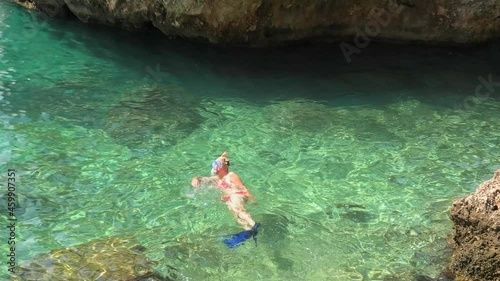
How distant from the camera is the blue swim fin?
627cm

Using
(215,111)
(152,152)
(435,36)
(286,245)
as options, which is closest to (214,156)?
(152,152)

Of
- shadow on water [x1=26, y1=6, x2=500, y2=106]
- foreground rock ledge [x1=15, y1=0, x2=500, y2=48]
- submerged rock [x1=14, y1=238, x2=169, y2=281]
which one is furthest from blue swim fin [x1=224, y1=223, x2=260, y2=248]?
foreground rock ledge [x1=15, y1=0, x2=500, y2=48]

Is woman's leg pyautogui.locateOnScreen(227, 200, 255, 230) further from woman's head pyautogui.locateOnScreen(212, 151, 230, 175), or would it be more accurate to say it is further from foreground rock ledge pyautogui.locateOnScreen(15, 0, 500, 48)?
foreground rock ledge pyautogui.locateOnScreen(15, 0, 500, 48)

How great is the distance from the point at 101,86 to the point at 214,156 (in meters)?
3.74

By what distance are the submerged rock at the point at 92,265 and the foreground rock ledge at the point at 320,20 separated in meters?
6.98

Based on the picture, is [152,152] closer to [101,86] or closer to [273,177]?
[273,177]

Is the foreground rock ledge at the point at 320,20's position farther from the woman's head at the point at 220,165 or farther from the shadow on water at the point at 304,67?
the woman's head at the point at 220,165

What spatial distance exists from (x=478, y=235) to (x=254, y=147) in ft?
12.8

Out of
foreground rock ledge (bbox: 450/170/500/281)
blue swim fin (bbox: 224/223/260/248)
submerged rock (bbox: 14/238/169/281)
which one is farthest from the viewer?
blue swim fin (bbox: 224/223/260/248)

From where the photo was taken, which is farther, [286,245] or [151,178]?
[151,178]

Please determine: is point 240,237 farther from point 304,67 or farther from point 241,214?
point 304,67

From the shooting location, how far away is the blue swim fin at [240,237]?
20.6 ft

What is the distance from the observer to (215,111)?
32.1 ft

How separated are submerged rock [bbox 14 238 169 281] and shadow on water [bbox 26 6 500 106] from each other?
16.5 ft
